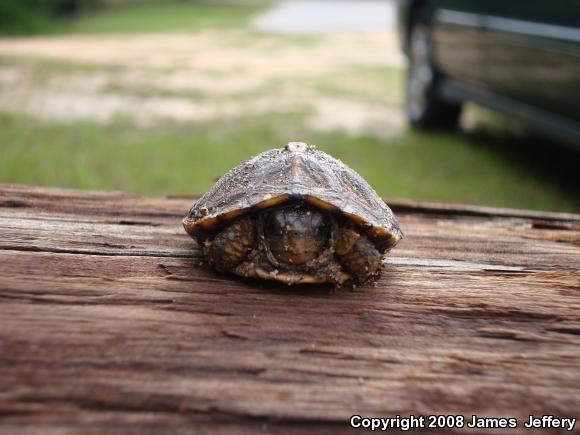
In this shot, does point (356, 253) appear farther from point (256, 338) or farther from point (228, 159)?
point (228, 159)

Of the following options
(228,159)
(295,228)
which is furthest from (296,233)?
(228,159)

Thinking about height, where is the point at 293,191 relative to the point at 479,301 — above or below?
above

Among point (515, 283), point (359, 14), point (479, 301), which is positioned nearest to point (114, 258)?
point (479, 301)

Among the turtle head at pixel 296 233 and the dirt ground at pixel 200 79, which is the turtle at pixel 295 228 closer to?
the turtle head at pixel 296 233

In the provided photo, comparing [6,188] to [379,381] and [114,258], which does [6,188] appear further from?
[379,381]

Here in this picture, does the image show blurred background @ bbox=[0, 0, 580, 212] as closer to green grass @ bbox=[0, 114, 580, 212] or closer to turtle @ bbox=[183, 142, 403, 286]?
green grass @ bbox=[0, 114, 580, 212]

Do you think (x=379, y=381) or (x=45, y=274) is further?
(x=45, y=274)

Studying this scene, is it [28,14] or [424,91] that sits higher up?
[28,14]
